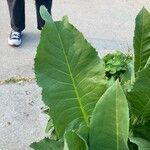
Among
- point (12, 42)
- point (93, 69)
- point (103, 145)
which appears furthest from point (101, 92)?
point (12, 42)

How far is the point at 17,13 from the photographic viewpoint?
14.1 feet

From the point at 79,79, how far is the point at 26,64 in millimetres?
2847

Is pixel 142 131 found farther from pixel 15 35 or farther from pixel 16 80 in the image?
pixel 15 35

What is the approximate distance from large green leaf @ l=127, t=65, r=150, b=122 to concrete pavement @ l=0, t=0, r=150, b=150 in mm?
1916

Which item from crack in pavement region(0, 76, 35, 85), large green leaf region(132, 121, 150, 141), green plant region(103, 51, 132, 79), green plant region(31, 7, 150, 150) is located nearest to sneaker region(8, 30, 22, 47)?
crack in pavement region(0, 76, 35, 85)

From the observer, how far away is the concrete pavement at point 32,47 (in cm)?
332

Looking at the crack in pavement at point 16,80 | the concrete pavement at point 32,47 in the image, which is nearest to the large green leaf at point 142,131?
the concrete pavement at point 32,47

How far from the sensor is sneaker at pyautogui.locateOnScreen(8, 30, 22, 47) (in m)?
4.33

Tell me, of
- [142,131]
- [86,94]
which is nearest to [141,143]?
[142,131]

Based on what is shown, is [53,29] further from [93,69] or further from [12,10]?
[12,10]

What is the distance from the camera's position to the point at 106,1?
5277 millimetres

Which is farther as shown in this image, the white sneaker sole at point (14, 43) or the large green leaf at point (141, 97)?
the white sneaker sole at point (14, 43)

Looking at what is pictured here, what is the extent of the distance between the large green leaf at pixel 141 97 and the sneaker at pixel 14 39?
122 inches

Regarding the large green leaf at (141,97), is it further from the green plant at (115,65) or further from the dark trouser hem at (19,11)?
the dark trouser hem at (19,11)
